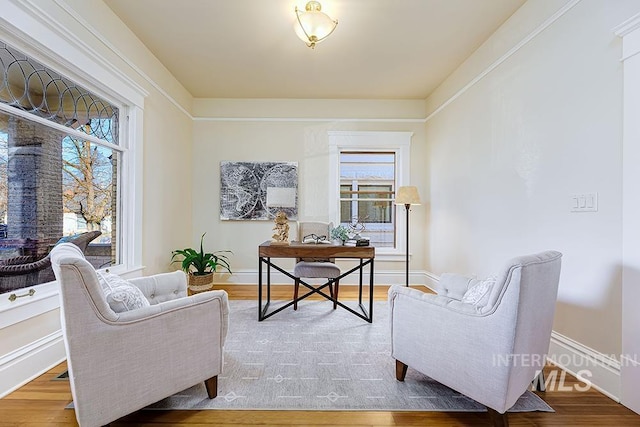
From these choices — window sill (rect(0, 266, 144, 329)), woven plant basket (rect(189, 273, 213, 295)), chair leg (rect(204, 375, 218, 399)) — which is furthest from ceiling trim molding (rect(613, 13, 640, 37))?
woven plant basket (rect(189, 273, 213, 295))

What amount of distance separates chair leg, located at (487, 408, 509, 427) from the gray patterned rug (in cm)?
19

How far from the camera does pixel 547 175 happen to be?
217 cm

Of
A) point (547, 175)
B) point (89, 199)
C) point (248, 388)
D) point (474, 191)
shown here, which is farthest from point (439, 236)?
point (89, 199)

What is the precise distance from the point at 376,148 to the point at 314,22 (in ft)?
7.78

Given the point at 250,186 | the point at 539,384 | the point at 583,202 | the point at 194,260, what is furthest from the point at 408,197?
the point at 194,260

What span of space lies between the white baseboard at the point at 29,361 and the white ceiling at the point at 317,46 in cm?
262

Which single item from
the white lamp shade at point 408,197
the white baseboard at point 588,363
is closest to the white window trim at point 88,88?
the white lamp shade at point 408,197

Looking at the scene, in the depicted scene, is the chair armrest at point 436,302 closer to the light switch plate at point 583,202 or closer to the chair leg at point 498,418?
the chair leg at point 498,418

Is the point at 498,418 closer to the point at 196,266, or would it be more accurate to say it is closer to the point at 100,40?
the point at 196,266

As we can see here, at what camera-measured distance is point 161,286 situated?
2068 millimetres

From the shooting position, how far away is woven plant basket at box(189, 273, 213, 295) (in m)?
3.67

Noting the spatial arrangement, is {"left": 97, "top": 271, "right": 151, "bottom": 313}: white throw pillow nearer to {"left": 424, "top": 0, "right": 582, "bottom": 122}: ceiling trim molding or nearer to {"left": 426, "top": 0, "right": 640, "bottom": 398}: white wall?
{"left": 426, "top": 0, "right": 640, "bottom": 398}: white wall

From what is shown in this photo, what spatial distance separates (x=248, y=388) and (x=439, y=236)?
120 inches

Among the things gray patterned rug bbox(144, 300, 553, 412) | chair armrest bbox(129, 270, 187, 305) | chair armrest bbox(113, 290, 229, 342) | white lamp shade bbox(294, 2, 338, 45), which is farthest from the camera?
white lamp shade bbox(294, 2, 338, 45)
